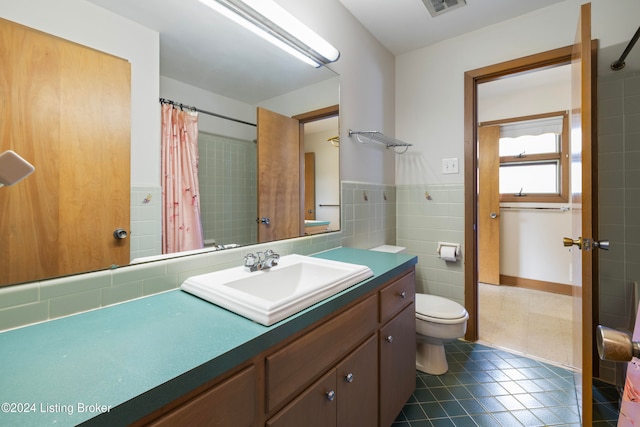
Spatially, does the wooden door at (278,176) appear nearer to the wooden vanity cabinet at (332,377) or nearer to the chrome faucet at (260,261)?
the chrome faucet at (260,261)

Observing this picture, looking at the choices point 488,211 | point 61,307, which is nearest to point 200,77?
point 61,307

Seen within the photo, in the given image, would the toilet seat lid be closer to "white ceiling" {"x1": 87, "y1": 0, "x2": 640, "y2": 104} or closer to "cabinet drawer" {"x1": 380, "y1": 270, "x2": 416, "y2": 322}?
"cabinet drawer" {"x1": 380, "y1": 270, "x2": 416, "y2": 322}

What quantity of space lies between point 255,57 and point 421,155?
5.27 ft

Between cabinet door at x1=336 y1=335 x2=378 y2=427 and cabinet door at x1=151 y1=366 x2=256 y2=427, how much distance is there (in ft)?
1.26

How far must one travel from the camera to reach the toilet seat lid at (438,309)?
5.60ft

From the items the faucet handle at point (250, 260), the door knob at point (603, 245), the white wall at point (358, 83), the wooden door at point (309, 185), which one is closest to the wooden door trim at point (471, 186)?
the white wall at point (358, 83)

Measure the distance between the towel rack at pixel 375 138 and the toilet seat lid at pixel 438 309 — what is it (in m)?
1.19

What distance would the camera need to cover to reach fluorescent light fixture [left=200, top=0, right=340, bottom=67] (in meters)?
1.15

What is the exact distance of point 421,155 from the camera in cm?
242

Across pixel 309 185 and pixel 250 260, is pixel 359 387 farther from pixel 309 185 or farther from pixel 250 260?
pixel 309 185

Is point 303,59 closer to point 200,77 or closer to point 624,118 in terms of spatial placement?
point 200,77

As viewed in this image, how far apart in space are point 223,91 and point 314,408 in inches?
48.1

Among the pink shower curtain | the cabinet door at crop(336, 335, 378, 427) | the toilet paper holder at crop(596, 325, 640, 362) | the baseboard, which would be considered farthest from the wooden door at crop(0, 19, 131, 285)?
the baseboard

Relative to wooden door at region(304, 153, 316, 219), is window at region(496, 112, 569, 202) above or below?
above
